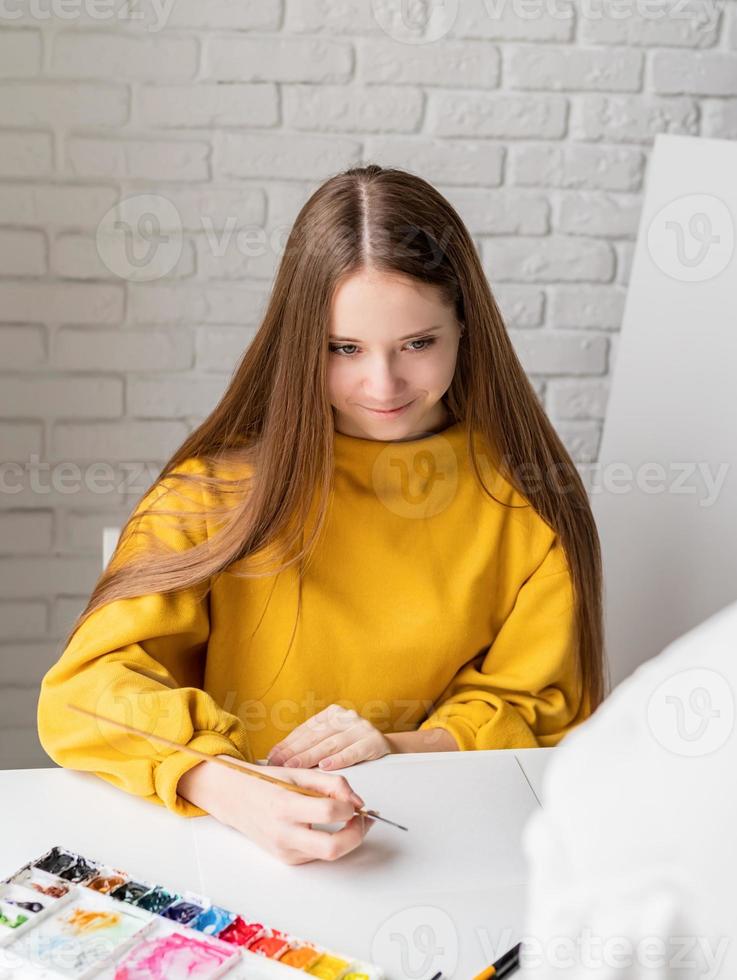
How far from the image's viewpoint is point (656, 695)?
1.45ft

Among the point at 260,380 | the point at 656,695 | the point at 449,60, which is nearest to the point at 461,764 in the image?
the point at 260,380

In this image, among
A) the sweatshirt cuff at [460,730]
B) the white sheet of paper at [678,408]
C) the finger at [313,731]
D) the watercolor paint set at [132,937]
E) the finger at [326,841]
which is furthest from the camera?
the white sheet of paper at [678,408]

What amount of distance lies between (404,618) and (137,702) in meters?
0.36

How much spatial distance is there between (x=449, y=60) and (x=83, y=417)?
0.86 metres

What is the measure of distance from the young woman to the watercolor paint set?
226 mm

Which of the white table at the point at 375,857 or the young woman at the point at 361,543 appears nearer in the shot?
the white table at the point at 375,857

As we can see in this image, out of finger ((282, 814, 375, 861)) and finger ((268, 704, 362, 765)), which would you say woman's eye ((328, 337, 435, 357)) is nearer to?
finger ((268, 704, 362, 765))

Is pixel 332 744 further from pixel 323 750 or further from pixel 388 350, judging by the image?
pixel 388 350

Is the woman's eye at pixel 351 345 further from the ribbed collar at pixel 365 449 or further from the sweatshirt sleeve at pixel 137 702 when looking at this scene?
the sweatshirt sleeve at pixel 137 702

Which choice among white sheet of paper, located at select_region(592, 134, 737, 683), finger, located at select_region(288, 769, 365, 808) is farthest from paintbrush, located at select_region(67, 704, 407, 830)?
white sheet of paper, located at select_region(592, 134, 737, 683)

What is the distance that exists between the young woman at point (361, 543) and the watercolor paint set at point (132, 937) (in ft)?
0.74

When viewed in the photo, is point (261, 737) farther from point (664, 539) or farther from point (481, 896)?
point (664, 539)

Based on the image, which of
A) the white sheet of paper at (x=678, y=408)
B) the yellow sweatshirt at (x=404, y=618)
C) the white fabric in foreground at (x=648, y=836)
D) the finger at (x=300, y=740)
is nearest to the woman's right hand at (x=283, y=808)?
the finger at (x=300, y=740)

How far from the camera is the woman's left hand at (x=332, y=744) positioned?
1133mm
